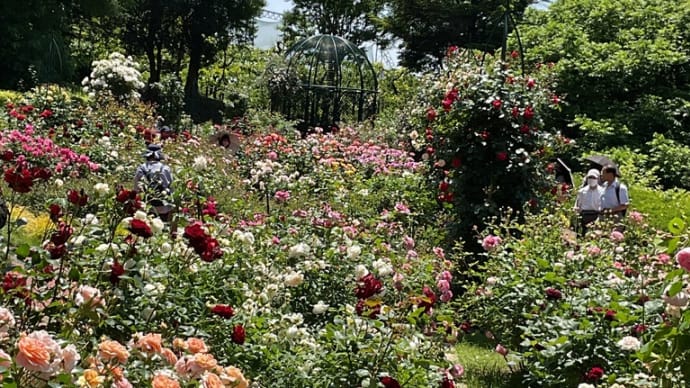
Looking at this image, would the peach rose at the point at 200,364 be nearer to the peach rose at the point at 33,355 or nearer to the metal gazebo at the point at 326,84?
the peach rose at the point at 33,355

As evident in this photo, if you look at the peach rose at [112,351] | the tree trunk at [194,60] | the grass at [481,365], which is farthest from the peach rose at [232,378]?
the tree trunk at [194,60]

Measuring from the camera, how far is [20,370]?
1.25m

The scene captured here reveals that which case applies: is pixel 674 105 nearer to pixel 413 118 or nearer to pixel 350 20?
pixel 413 118

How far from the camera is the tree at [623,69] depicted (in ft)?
44.0

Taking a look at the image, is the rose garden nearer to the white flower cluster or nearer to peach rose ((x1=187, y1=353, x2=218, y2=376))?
peach rose ((x1=187, y1=353, x2=218, y2=376))

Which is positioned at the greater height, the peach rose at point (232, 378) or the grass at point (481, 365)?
the peach rose at point (232, 378)

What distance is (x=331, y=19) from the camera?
31.5 metres

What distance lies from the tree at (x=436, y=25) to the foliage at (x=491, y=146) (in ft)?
55.8

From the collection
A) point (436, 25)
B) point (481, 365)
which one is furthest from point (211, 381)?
point (436, 25)

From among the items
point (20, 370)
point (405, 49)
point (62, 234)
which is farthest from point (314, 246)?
point (405, 49)

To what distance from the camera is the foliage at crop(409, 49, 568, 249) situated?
5.50m

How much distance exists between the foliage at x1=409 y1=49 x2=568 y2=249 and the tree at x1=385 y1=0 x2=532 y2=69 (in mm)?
17002

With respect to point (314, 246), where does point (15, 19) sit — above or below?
above

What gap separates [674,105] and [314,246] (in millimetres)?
12311
